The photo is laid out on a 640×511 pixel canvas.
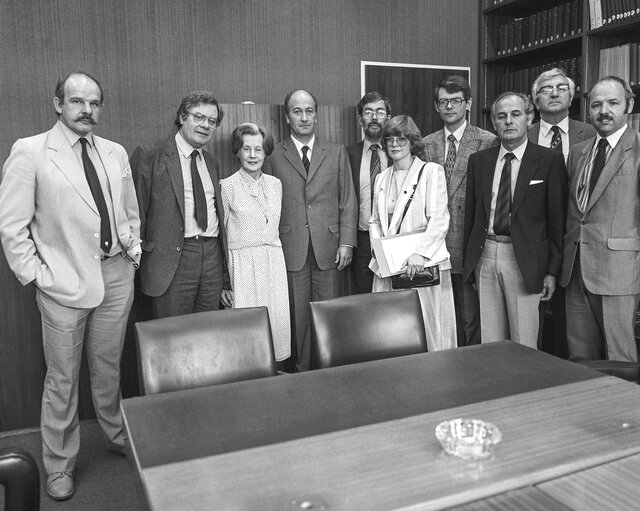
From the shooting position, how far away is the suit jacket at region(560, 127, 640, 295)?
3.07 meters

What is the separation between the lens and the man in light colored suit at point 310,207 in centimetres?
380

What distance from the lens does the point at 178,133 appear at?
338 cm

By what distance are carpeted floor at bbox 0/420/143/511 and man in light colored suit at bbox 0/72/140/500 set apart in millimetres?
77

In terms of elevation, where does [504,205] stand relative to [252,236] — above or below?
above

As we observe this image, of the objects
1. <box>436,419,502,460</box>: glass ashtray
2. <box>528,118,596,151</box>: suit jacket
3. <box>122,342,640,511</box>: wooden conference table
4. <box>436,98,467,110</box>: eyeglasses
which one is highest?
<box>436,98,467,110</box>: eyeglasses

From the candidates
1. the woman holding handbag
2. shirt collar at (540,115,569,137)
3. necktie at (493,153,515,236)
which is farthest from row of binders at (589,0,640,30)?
the woman holding handbag

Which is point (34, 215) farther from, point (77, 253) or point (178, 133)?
point (178, 133)

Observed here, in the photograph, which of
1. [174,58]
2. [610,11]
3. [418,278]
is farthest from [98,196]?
[610,11]

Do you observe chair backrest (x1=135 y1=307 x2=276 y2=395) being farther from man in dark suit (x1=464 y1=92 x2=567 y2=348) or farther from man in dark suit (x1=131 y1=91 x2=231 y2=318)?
man in dark suit (x1=464 y1=92 x2=567 y2=348)

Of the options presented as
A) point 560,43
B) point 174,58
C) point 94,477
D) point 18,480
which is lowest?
point 94,477

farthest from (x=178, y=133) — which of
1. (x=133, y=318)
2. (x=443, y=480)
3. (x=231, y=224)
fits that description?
(x=443, y=480)

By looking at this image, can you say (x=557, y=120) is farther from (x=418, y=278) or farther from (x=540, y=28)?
(x=418, y=278)

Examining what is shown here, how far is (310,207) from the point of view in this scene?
380 cm

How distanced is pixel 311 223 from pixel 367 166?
0.57m
